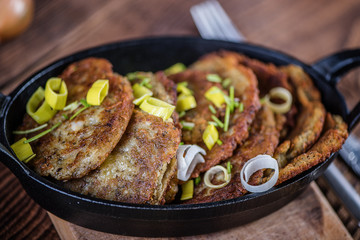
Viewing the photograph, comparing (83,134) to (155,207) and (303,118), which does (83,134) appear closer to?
(155,207)

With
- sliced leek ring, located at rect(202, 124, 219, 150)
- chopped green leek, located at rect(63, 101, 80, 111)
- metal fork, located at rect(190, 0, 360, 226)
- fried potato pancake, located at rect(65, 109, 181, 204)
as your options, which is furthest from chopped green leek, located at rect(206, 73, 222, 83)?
metal fork, located at rect(190, 0, 360, 226)

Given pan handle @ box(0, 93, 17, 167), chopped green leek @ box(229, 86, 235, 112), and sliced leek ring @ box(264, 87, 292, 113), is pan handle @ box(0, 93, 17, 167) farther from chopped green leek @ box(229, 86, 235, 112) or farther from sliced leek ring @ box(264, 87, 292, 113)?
sliced leek ring @ box(264, 87, 292, 113)

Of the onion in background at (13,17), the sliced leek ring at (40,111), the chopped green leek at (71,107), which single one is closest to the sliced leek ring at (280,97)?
the chopped green leek at (71,107)

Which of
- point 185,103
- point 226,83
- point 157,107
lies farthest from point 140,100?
point 226,83

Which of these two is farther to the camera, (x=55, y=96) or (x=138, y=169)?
(x=55, y=96)

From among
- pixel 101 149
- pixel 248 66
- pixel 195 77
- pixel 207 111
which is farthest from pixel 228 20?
pixel 101 149

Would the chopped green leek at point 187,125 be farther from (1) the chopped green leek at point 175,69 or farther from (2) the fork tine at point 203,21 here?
(2) the fork tine at point 203,21
